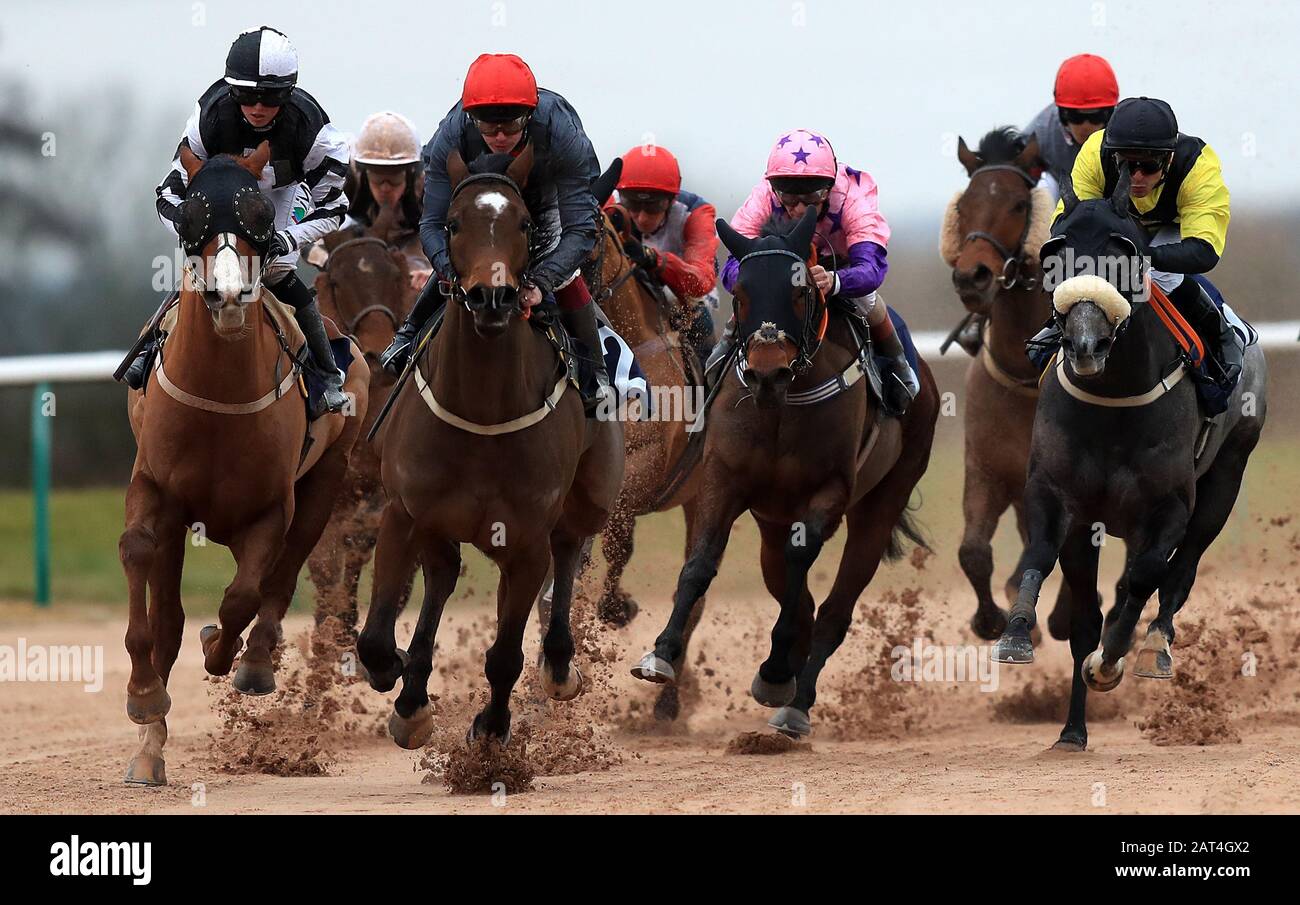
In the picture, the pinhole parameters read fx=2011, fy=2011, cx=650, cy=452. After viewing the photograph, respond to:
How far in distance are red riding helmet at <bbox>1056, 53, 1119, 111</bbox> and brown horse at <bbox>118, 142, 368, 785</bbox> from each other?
13.7 feet

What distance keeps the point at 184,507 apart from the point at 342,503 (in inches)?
121

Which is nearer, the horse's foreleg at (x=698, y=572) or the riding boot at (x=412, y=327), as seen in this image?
the riding boot at (x=412, y=327)

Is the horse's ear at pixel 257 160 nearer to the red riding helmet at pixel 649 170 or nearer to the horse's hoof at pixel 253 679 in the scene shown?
the horse's hoof at pixel 253 679

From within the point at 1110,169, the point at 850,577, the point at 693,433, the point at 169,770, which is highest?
the point at 1110,169

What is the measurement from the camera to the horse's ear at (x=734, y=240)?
8.12 meters

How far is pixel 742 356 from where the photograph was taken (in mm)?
8070

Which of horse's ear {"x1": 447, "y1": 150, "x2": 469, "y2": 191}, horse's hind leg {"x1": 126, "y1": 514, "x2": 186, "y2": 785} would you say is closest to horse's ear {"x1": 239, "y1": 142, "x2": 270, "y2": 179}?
horse's ear {"x1": 447, "y1": 150, "x2": 469, "y2": 191}

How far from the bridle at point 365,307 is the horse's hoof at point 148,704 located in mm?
3267

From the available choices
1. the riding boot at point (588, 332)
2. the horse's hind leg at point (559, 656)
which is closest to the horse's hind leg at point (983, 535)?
the horse's hind leg at point (559, 656)

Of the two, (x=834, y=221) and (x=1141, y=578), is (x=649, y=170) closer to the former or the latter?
(x=834, y=221)

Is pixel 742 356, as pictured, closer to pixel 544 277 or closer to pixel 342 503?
pixel 544 277

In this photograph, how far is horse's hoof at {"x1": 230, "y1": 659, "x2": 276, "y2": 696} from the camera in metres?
7.92

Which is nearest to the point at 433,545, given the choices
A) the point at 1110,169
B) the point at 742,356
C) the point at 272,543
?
the point at 272,543

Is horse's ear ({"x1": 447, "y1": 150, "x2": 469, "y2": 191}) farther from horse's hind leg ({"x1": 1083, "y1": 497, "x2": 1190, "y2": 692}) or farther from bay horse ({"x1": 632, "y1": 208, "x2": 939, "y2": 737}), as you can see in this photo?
horse's hind leg ({"x1": 1083, "y1": 497, "x2": 1190, "y2": 692})
